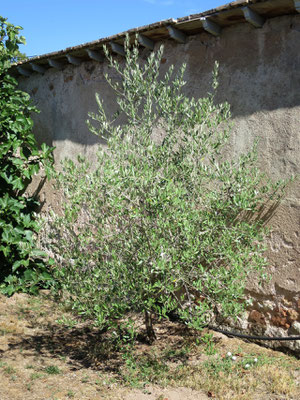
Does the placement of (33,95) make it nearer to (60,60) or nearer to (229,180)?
(60,60)

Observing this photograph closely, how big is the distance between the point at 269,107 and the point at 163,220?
5.75ft

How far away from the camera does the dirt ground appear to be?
13.8ft

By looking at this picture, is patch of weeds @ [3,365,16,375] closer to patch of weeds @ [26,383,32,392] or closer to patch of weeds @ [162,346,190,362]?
patch of weeds @ [26,383,32,392]

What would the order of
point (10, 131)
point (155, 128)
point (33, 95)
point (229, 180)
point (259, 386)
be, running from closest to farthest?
1. point (259, 386)
2. point (229, 180)
3. point (155, 128)
4. point (10, 131)
5. point (33, 95)

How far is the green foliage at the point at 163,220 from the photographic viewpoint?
422 centimetres

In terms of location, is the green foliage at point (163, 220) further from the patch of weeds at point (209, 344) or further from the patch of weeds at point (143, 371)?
the patch of weeds at point (143, 371)

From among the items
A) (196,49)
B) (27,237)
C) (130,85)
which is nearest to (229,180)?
(130,85)

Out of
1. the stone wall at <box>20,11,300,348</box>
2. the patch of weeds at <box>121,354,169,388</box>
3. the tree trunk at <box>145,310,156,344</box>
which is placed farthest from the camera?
the tree trunk at <box>145,310,156,344</box>

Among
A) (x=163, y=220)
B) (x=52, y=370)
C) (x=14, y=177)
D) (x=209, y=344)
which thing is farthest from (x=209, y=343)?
(x=14, y=177)

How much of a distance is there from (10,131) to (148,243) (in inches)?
136

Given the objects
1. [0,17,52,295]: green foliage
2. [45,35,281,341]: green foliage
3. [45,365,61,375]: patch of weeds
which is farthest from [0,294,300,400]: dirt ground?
[0,17,52,295]: green foliage

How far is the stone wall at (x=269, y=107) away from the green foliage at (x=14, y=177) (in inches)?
96.8

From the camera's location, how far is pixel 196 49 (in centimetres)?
549

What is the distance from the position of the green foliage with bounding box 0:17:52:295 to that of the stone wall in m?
2.46
